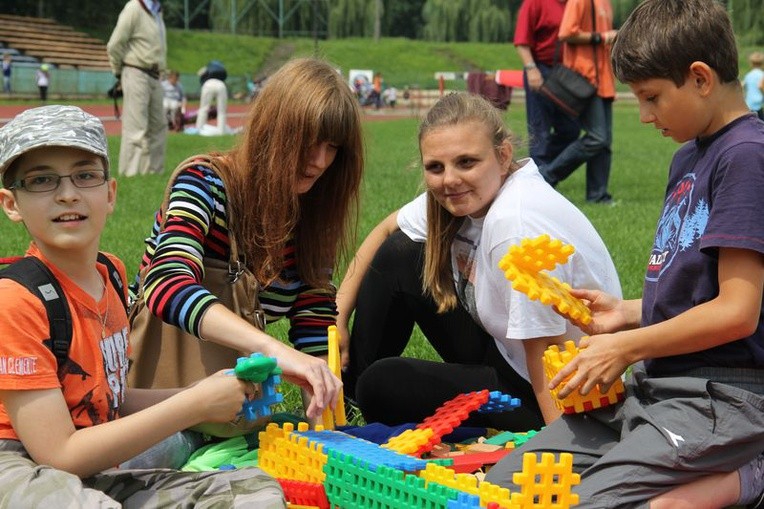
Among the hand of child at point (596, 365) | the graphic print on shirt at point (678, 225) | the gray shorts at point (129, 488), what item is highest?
the graphic print on shirt at point (678, 225)

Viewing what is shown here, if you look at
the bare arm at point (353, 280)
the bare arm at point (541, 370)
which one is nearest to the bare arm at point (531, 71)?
the bare arm at point (353, 280)

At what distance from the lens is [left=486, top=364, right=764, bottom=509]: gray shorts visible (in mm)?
2229

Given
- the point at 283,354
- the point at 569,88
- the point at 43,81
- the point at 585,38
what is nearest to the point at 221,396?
the point at 283,354

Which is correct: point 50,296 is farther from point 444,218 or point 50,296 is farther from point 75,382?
point 444,218

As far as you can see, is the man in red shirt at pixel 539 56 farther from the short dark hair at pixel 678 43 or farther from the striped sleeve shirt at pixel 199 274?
the short dark hair at pixel 678 43

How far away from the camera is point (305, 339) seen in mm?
3162

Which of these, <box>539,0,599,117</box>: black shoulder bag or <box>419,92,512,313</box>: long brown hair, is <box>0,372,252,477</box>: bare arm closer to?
<box>419,92,512,313</box>: long brown hair

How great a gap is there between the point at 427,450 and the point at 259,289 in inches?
26.4

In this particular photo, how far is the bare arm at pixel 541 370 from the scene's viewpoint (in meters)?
2.78

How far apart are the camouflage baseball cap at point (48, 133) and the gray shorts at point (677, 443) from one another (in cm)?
129

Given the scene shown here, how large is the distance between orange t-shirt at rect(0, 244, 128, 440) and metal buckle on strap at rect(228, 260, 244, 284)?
47 cm

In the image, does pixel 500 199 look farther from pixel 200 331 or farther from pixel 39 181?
pixel 39 181

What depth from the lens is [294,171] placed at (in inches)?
112

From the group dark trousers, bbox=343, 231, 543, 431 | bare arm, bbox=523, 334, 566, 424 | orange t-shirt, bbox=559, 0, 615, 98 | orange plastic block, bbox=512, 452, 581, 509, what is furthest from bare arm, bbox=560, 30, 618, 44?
orange plastic block, bbox=512, 452, 581, 509
